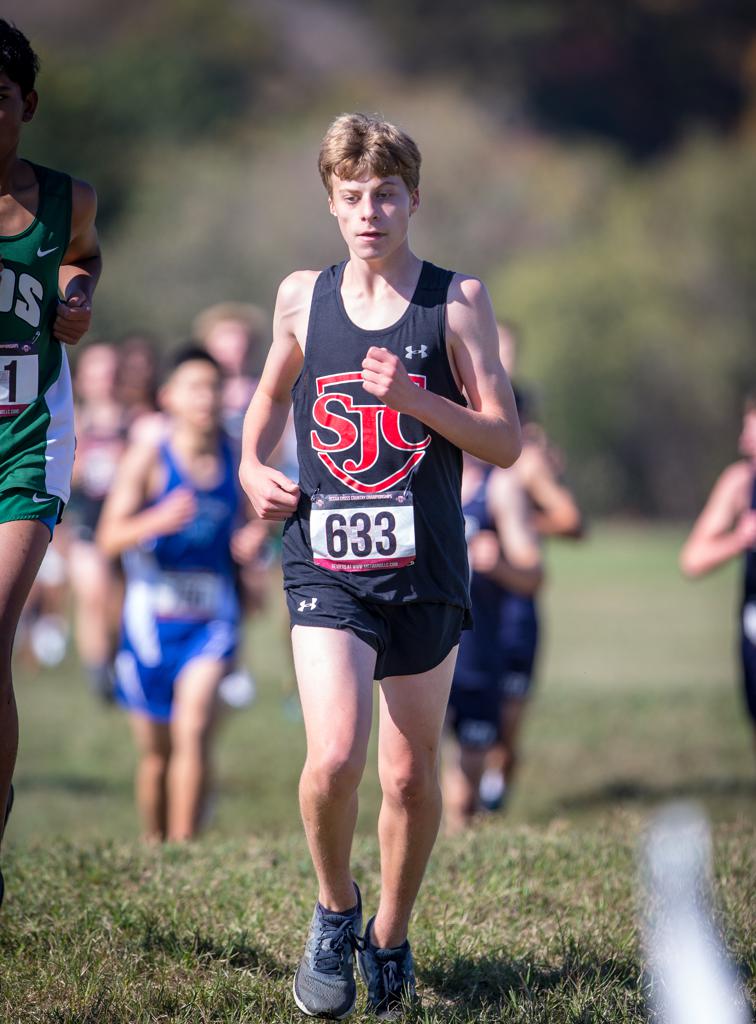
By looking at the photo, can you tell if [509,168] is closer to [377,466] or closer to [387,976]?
[377,466]

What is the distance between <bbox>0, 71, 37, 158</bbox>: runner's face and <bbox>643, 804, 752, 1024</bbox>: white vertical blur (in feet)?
9.88

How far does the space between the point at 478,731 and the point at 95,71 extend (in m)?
73.9

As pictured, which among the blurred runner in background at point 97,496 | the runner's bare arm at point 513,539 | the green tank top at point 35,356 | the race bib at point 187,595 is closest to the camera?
the green tank top at point 35,356

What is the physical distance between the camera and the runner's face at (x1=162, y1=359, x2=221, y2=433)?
735cm

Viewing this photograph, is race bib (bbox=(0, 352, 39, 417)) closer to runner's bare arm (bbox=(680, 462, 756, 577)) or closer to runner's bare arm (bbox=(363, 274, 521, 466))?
runner's bare arm (bbox=(363, 274, 521, 466))

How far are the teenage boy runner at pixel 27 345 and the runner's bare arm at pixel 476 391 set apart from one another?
97 centimetres

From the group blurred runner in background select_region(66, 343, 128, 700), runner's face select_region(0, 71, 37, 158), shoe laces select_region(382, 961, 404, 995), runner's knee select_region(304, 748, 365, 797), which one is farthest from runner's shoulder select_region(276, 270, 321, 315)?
blurred runner in background select_region(66, 343, 128, 700)

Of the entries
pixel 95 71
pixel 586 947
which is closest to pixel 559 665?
A: pixel 586 947

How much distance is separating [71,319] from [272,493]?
774 mm

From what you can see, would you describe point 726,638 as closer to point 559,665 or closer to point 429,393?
point 559,665

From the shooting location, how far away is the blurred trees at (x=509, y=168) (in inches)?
1816

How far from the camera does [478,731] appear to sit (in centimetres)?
759

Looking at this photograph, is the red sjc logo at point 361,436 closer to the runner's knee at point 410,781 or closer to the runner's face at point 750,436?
the runner's knee at point 410,781

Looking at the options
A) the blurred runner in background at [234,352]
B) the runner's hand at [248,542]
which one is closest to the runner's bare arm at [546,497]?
the runner's hand at [248,542]
